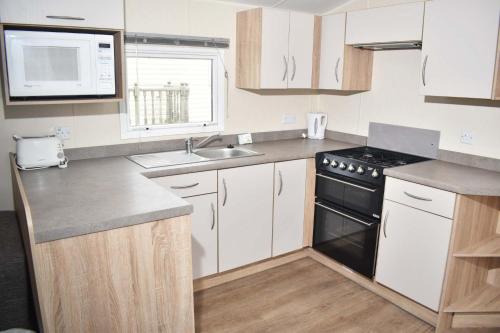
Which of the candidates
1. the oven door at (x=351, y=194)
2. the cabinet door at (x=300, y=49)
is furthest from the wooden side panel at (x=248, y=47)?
the oven door at (x=351, y=194)

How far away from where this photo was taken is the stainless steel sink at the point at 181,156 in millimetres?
2783

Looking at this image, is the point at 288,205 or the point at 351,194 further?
the point at 288,205

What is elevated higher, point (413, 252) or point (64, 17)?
point (64, 17)

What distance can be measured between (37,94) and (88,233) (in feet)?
3.56

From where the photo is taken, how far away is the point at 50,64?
233 cm

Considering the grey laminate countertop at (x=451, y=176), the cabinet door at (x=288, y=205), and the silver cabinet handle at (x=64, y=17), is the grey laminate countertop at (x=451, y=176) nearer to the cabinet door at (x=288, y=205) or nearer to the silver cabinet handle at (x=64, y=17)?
the cabinet door at (x=288, y=205)

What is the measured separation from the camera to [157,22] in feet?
9.80

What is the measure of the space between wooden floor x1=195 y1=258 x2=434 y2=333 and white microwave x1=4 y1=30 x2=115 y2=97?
1.61 m

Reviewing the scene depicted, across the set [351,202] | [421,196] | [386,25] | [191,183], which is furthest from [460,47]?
[191,183]

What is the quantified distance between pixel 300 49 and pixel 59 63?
6.25 feet

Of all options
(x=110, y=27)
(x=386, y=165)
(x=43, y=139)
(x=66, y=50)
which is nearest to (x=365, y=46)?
(x=386, y=165)

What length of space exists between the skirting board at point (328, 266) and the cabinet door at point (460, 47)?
55.4 inches

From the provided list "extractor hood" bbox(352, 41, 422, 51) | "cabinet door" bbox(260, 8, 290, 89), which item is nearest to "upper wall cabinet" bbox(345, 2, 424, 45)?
"extractor hood" bbox(352, 41, 422, 51)

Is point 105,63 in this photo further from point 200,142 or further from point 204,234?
point 204,234
